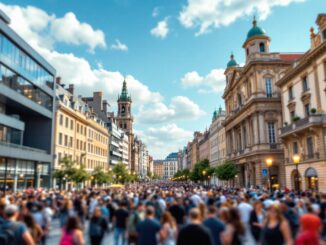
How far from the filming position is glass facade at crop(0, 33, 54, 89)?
106 feet

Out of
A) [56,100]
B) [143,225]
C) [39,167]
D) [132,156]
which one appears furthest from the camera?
[132,156]

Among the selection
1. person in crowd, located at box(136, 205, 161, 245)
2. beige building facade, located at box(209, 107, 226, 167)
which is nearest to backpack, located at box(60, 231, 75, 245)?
person in crowd, located at box(136, 205, 161, 245)

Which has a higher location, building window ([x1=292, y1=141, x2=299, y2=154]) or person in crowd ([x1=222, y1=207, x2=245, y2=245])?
building window ([x1=292, y1=141, x2=299, y2=154])

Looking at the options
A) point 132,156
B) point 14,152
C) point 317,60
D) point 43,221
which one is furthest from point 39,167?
point 132,156

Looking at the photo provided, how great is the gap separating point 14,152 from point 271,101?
3681 cm

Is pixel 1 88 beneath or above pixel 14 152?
above

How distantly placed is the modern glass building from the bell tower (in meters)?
83.5

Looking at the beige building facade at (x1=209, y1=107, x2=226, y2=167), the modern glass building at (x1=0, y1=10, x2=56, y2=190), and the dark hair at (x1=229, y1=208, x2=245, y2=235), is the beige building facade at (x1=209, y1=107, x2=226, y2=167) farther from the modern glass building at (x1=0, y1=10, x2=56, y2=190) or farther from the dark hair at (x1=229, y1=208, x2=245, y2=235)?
the dark hair at (x1=229, y1=208, x2=245, y2=235)

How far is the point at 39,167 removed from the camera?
4256 cm

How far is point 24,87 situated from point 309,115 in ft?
104

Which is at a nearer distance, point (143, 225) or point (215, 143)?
point (143, 225)

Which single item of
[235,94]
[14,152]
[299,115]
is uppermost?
[235,94]

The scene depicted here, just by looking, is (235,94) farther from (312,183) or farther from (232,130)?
(312,183)

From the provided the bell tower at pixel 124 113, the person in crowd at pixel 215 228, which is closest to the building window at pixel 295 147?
the person in crowd at pixel 215 228
